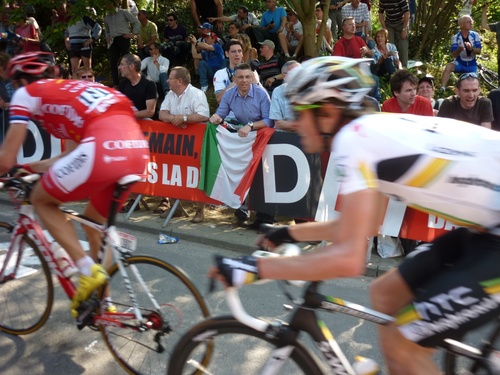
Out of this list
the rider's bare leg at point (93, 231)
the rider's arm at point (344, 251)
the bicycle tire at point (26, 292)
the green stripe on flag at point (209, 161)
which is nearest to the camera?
the rider's arm at point (344, 251)

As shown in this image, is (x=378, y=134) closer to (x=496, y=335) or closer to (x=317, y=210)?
(x=496, y=335)

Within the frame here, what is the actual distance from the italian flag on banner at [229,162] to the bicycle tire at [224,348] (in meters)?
3.88

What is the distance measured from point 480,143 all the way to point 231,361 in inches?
77.1

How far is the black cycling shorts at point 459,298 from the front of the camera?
7.74 feet

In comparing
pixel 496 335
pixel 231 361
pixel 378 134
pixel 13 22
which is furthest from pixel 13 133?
pixel 13 22

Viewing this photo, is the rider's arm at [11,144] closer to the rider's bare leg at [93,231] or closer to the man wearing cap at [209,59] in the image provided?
the rider's bare leg at [93,231]

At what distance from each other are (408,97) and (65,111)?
4336 millimetres

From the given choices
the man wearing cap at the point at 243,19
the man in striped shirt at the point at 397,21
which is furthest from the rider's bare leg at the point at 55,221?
the man in striped shirt at the point at 397,21

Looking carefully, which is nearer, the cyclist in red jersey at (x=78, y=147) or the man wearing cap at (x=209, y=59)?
the cyclist in red jersey at (x=78, y=147)

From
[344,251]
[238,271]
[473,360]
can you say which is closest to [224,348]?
[238,271]

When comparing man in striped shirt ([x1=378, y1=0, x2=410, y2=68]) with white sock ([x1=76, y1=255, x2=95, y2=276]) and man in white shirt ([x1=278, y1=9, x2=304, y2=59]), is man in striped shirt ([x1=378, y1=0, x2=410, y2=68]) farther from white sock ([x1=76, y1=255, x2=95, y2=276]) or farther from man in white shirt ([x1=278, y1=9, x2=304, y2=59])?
white sock ([x1=76, y1=255, x2=95, y2=276])

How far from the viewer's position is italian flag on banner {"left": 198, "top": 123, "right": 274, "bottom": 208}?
23.1ft

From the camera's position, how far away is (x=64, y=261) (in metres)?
3.95

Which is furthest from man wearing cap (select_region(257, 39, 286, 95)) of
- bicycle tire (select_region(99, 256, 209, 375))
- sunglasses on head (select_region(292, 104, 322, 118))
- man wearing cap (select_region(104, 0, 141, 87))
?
sunglasses on head (select_region(292, 104, 322, 118))
